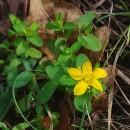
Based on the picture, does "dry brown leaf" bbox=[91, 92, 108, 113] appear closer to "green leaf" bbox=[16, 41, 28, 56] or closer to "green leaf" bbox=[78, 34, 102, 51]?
→ "green leaf" bbox=[78, 34, 102, 51]

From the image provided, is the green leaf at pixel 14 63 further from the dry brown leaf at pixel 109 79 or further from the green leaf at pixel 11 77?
the dry brown leaf at pixel 109 79

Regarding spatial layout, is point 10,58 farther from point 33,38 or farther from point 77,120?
point 77,120

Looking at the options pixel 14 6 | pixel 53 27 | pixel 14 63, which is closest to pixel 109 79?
pixel 53 27

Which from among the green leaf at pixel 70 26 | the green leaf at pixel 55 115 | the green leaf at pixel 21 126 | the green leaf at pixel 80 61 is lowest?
the green leaf at pixel 55 115

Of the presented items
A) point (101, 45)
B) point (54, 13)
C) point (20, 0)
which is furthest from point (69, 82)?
point (20, 0)

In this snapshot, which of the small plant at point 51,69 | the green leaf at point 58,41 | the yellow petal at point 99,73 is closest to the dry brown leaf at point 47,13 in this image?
the small plant at point 51,69

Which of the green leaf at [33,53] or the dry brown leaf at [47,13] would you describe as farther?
the dry brown leaf at [47,13]

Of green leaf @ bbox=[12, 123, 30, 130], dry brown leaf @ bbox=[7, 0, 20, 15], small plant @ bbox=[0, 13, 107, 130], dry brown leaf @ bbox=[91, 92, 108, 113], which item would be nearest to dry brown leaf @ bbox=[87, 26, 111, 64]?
→ small plant @ bbox=[0, 13, 107, 130]
